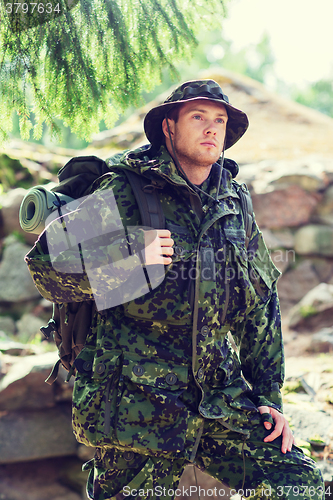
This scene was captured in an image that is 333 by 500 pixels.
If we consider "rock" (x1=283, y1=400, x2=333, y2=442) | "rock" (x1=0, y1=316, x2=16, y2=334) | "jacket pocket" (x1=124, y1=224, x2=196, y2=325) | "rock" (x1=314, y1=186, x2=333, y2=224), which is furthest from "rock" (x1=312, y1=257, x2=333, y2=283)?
"jacket pocket" (x1=124, y1=224, x2=196, y2=325)

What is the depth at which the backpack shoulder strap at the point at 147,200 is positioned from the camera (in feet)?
8.20

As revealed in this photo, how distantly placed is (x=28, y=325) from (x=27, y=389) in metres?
3.03

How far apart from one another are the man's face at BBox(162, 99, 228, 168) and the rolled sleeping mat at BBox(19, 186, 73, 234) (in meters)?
0.83

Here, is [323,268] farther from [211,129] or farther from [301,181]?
[211,129]

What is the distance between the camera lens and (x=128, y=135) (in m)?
14.5

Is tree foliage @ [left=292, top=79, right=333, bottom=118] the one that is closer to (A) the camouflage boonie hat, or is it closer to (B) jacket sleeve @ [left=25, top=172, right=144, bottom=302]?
(A) the camouflage boonie hat

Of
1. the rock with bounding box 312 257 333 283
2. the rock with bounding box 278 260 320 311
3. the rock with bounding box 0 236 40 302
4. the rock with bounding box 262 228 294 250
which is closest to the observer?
the rock with bounding box 0 236 40 302

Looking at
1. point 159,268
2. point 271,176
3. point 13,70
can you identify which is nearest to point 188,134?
point 159,268

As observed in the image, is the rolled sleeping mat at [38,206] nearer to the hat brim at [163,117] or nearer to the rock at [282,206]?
the hat brim at [163,117]

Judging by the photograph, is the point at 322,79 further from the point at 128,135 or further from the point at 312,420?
the point at 312,420

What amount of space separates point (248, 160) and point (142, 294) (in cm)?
963

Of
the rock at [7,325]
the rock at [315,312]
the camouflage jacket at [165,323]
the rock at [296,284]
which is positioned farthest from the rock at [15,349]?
the rock at [296,284]

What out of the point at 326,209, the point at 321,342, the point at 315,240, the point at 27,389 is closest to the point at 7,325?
the point at 27,389

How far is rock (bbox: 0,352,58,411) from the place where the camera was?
4.86 metres
